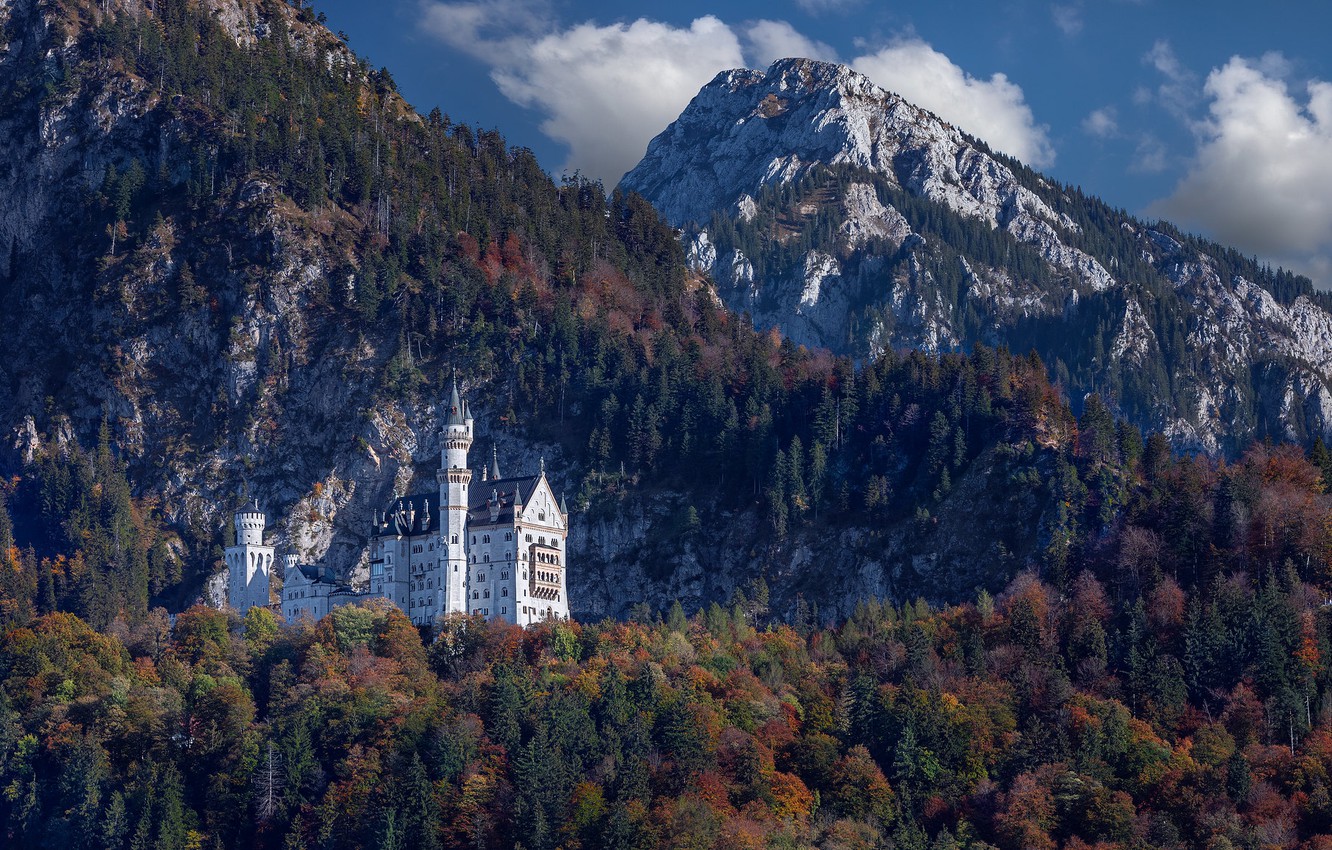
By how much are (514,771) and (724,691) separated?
1439cm

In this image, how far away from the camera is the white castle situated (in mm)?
A: 131500

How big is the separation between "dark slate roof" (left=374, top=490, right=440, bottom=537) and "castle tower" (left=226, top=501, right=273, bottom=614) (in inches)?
451

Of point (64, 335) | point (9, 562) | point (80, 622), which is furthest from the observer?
point (64, 335)

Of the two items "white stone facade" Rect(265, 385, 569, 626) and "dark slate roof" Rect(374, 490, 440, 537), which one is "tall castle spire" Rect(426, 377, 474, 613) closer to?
"white stone facade" Rect(265, 385, 569, 626)

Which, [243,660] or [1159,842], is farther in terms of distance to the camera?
[243,660]

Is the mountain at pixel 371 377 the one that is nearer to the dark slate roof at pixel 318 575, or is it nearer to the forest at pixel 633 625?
the forest at pixel 633 625

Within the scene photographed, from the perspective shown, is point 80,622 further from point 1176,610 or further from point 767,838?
point 1176,610

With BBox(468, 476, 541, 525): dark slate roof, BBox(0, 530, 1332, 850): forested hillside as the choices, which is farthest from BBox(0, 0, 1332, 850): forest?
BBox(468, 476, 541, 525): dark slate roof

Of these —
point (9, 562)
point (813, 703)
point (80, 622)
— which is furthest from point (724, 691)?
point (9, 562)

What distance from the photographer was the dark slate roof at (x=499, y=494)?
13262cm

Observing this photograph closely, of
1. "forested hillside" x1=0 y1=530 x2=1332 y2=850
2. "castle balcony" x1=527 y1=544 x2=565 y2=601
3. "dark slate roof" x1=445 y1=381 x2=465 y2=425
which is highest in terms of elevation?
"dark slate roof" x1=445 y1=381 x2=465 y2=425

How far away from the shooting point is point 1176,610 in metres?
121

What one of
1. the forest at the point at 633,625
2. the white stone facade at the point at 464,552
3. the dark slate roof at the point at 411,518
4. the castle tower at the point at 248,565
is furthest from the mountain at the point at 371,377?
the dark slate roof at the point at 411,518

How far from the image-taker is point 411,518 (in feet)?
444
